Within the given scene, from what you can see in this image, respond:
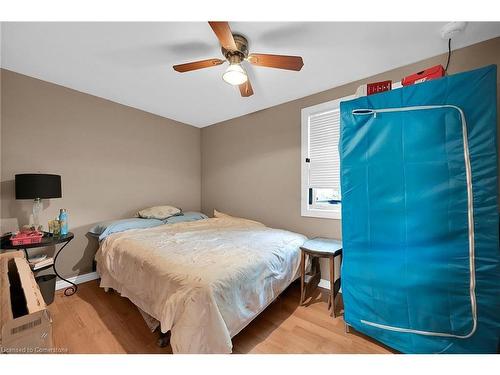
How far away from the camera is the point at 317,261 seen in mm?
2330

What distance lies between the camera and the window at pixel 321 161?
2.30 metres

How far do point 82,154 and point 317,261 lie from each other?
3130 mm

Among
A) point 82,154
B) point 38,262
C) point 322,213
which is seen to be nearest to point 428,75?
point 322,213

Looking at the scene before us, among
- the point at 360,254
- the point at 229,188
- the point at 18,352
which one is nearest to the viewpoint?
the point at 18,352

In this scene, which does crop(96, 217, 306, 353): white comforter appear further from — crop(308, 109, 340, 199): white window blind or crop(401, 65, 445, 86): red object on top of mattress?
crop(401, 65, 445, 86): red object on top of mattress

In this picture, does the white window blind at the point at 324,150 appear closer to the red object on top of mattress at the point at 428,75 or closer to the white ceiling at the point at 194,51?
the white ceiling at the point at 194,51

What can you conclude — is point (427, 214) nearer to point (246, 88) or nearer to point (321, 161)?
point (321, 161)

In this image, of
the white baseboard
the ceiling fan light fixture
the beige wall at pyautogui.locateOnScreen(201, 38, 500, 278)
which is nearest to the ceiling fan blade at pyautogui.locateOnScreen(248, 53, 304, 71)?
the ceiling fan light fixture

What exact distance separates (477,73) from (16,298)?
308cm

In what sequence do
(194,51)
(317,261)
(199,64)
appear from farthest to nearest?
(317,261) < (194,51) < (199,64)
